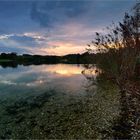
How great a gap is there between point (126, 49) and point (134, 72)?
2.70 m

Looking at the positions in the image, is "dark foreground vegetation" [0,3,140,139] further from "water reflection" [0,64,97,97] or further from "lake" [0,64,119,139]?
"water reflection" [0,64,97,97]

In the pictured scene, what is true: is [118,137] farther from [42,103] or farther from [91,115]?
[42,103]

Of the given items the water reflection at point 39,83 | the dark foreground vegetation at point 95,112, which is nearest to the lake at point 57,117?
the dark foreground vegetation at point 95,112

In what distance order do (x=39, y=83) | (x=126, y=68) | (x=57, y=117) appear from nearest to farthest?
1. (x=57, y=117)
2. (x=126, y=68)
3. (x=39, y=83)

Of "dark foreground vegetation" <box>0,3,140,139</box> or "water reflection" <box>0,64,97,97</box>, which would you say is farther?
"water reflection" <box>0,64,97,97</box>

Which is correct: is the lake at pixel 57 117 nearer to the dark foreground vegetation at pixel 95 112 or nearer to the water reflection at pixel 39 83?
the dark foreground vegetation at pixel 95 112

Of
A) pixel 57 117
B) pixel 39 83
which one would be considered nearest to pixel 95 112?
pixel 57 117

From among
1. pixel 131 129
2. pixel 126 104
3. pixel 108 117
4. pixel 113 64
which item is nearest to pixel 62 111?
pixel 108 117

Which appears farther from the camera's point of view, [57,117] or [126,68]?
[126,68]

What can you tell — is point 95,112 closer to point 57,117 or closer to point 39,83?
point 57,117

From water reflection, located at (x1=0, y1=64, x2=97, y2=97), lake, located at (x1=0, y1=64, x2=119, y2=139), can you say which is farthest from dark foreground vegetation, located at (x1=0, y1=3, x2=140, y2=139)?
water reflection, located at (x1=0, y1=64, x2=97, y2=97)

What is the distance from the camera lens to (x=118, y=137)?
1430cm

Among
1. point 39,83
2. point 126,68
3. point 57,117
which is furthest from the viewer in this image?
point 39,83

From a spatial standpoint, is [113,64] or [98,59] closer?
[113,64]
